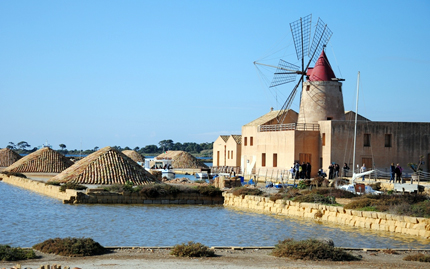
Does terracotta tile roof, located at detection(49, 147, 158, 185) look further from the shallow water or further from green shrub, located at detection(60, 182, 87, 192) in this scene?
the shallow water

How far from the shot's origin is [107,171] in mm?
22719

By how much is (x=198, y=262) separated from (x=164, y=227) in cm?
585

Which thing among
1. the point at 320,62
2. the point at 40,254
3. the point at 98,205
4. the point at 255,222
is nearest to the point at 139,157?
the point at 320,62

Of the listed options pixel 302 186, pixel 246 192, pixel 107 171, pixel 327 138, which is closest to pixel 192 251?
pixel 246 192

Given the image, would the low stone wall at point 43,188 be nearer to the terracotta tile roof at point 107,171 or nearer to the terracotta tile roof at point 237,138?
the terracotta tile roof at point 107,171

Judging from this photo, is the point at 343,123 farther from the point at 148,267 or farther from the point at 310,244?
the point at 148,267

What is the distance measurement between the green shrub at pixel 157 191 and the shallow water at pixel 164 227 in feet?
2.28

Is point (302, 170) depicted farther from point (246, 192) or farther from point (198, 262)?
point (198, 262)

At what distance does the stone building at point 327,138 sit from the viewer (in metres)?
26.4

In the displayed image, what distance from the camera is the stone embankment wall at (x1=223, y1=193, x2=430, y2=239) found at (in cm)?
1241

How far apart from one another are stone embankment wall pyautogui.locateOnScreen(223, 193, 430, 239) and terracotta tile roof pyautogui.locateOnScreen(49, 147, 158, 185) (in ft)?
14.2

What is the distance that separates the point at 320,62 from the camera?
1174 inches

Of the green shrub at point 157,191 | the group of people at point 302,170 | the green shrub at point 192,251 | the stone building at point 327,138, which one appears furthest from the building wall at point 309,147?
the green shrub at point 192,251

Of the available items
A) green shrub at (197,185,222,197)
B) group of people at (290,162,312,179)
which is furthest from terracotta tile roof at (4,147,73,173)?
green shrub at (197,185,222,197)
